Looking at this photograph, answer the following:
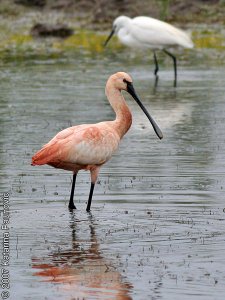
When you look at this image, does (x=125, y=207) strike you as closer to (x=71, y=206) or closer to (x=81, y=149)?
(x=71, y=206)

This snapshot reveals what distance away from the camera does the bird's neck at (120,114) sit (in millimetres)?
10500

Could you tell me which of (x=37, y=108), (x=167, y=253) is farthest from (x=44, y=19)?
(x=167, y=253)

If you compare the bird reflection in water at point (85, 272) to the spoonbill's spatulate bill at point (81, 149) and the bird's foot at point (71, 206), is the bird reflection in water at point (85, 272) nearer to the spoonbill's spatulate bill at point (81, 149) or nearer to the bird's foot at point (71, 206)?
the bird's foot at point (71, 206)

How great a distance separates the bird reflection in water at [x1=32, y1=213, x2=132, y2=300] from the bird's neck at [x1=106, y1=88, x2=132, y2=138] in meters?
1.97

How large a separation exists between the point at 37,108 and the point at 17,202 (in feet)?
23.4

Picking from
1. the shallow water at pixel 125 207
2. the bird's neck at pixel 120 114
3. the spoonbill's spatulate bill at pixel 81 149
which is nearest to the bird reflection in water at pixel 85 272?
the shallow water at pixel 125 207

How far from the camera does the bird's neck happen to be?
413 inches

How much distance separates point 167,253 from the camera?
8211 millimetres

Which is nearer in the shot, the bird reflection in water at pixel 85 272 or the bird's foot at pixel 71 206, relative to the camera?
the bird reflection in water at pixel 85 272

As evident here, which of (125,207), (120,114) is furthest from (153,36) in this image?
(125,207)

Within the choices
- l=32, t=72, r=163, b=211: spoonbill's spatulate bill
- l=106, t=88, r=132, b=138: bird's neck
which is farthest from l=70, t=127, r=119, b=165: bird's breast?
l=106, t=88, r=132, b=138: bird's neck

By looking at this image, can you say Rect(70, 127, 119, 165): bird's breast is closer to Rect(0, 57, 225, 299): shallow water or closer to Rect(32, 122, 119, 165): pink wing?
Rect(32, 122, 119, 165): pink wing

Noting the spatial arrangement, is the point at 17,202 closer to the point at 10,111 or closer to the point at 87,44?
the point at 10,111

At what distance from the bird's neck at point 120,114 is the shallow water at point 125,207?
2.06 feet
